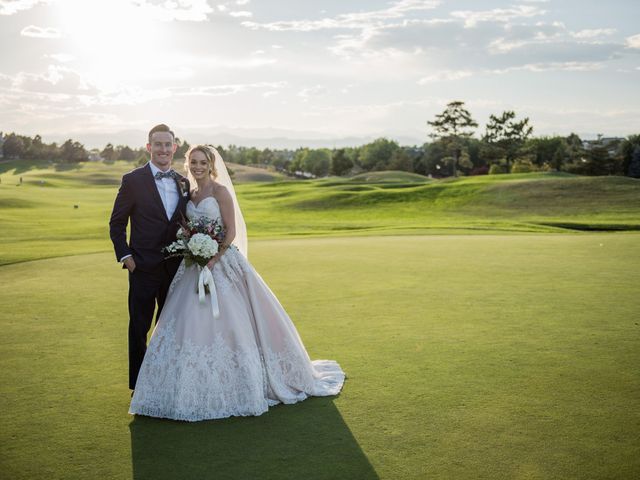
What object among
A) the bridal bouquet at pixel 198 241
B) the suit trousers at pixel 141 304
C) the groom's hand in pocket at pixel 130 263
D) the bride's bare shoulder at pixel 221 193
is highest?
the bride's bare shoulder at pixel 221 193

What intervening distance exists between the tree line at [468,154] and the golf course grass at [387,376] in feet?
237

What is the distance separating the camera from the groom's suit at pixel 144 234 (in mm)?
7336

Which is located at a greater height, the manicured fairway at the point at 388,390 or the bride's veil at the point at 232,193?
the bride's veil at the point at 232,193

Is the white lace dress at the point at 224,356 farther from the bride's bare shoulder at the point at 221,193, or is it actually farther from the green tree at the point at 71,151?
the green tree at the point at 71,151

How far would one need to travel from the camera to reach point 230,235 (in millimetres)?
7234

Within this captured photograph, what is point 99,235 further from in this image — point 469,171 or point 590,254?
point 469,171

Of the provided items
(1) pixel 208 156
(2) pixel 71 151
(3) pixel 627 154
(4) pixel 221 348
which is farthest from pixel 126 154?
(4) pixel 221 348

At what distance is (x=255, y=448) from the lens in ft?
18.1

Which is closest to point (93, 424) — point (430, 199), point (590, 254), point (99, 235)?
point (590, 254)

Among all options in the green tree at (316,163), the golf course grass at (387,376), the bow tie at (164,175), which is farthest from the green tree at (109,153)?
the bow tie at (164,175)

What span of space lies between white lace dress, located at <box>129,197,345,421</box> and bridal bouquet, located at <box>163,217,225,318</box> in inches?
5.4

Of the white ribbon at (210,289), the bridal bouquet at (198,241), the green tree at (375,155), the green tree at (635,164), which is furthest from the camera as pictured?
the green tree at (375,155)

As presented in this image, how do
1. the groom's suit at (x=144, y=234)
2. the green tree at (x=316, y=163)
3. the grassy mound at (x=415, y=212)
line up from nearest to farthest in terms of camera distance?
the groom's suit at (x=144, y=234)
the grassy mound at (x=415, y=212)
the green tree at (x=316, y=163)

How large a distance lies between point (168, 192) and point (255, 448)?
341 centimetres
